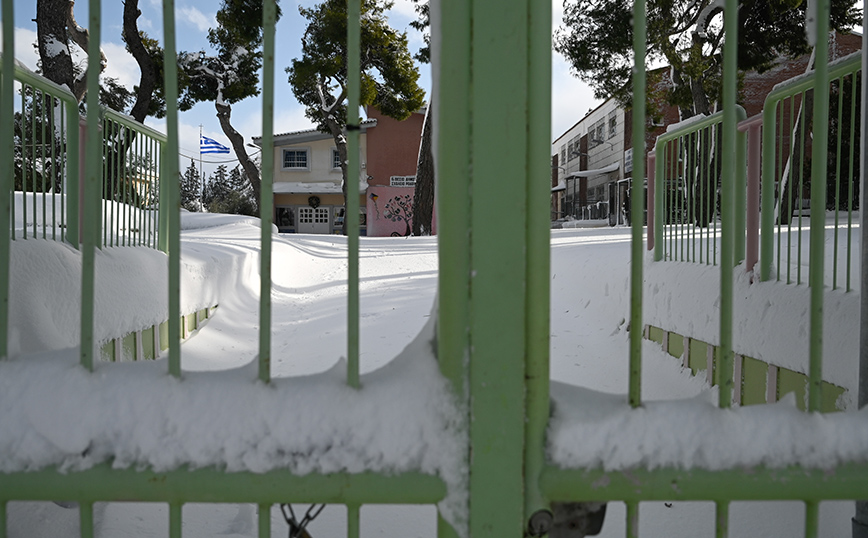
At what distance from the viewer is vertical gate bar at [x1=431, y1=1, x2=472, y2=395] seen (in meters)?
0.82

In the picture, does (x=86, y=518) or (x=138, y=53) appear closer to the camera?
(x=86, y=518)

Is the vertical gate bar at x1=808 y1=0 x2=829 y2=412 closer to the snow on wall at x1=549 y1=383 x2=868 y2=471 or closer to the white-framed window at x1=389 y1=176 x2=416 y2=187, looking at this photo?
the snow on wall at x1=549 y1=383 x2=868 y2=471

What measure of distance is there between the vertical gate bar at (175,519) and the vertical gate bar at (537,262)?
1.85 feet

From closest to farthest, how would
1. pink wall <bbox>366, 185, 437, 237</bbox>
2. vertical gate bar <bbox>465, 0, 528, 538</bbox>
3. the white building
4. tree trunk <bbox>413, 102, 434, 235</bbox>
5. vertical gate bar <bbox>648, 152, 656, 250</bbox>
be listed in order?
vertical gate bar <bbox>465, 0, 528, 538</bbox> < vertical gate bar <bbox>648, 152, 656, 250</bbox> < tree trunk <bbox>413, 102, 434, 235</bbox> < pink wall <bbox>366, 185, 437, 237</bbox> < the white building

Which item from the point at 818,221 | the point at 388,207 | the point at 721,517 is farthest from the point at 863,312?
the point at 388,207

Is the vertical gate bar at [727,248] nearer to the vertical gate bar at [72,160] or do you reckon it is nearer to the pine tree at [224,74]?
the vertical gate bar at [72,160]

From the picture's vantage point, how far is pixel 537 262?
2.70ft

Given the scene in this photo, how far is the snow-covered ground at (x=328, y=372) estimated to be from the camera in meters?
0.84

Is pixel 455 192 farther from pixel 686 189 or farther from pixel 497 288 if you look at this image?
pixel 686 189

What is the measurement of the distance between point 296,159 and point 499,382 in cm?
2209

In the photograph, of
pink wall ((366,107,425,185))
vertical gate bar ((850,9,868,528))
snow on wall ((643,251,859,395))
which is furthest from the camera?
pink wall ((366,107,425,185))

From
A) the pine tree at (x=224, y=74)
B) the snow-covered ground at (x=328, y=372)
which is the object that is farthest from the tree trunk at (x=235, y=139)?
the snow-covered ground at (x=328, y=372)

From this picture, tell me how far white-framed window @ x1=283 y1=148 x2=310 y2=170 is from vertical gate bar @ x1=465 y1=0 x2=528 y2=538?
2158cm

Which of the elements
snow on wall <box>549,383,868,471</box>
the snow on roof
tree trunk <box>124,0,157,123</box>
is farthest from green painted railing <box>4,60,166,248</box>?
the snow on roof
